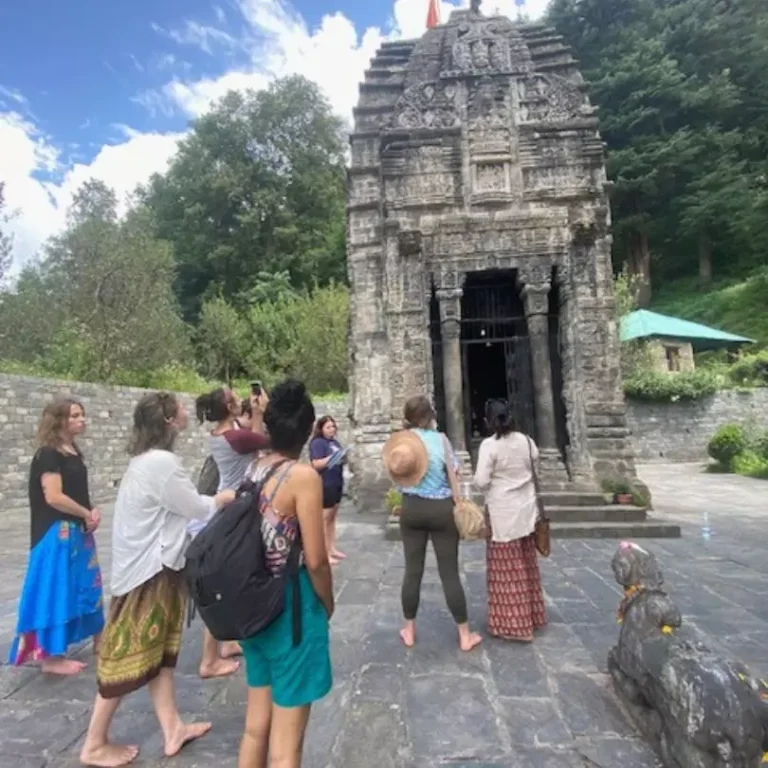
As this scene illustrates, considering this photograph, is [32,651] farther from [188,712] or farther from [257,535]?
[257,535]

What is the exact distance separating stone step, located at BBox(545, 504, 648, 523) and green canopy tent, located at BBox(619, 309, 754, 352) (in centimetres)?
1728

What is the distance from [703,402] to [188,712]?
21.2 meters

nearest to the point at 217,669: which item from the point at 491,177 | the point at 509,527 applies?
the point at 509,527

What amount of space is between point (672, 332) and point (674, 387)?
505cm

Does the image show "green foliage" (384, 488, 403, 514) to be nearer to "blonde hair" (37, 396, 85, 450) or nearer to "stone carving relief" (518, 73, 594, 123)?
"blonde hair" (37, 396, 85, 450)

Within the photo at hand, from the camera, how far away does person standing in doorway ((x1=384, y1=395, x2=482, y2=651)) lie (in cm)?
324

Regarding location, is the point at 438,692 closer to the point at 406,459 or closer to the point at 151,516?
the point at 406,459

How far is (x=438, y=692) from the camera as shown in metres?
2.82

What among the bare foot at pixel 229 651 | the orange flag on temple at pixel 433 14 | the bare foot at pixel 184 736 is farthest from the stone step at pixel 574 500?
the orange flag on temple at pixel 433 14

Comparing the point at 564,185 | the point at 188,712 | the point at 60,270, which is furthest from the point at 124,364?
the point at 188,712

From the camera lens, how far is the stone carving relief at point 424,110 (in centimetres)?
869

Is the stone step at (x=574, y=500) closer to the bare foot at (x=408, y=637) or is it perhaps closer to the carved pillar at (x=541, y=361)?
the carved pillar at (x=541, y=361)

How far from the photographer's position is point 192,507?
2.28 metres

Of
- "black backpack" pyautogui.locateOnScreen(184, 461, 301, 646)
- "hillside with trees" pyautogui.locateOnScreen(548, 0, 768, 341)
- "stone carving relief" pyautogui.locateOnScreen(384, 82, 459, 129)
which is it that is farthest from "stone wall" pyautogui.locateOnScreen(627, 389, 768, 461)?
"black backpack" pyautogui.locateOnScreen(184, 461, 301, 646)
